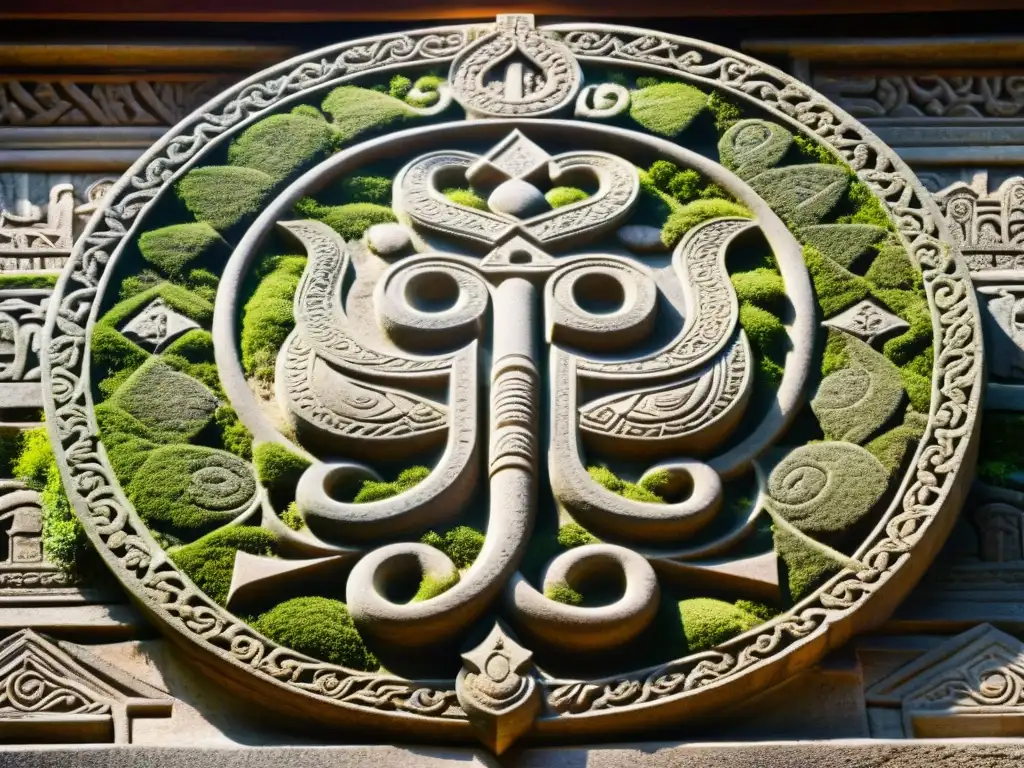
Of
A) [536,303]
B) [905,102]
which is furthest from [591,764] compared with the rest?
[905,102]

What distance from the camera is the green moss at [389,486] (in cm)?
828

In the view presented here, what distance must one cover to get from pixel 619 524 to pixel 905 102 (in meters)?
3.58

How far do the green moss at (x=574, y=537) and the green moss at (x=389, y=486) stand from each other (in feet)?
2.06

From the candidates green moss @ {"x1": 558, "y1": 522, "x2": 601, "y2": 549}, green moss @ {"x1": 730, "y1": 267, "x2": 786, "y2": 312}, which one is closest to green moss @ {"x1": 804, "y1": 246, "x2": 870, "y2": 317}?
green moss @ {"x1": 730, "y1": 267, "x2": 786, "y2": 312}

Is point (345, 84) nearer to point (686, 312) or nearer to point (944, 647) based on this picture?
point (686, 312)

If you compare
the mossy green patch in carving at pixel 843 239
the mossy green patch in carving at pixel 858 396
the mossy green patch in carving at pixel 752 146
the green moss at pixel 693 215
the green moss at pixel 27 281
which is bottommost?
the mossy green patch in carving at pixel 858 396

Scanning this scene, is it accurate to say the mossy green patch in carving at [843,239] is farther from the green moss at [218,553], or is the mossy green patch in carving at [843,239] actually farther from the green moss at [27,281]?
the green moss at [27,281]

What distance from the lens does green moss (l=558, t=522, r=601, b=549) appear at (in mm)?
8109

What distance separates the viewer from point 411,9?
10.6 meters

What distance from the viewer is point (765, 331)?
885 centimetres

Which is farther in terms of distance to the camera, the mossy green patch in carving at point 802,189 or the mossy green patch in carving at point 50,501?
the mossy green patch in carving at point 802,189

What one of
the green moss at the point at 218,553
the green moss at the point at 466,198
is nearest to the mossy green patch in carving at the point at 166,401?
the green moss at the point at 218,553

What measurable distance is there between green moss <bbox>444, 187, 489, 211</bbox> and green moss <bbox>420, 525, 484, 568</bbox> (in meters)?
1.92

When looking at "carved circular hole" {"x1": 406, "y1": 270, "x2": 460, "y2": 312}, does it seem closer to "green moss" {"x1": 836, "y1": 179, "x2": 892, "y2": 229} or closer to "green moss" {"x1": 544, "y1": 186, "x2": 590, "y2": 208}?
"green moss" {"x1": 544, "y1": 186, "x2": 590, "y2": 208}
